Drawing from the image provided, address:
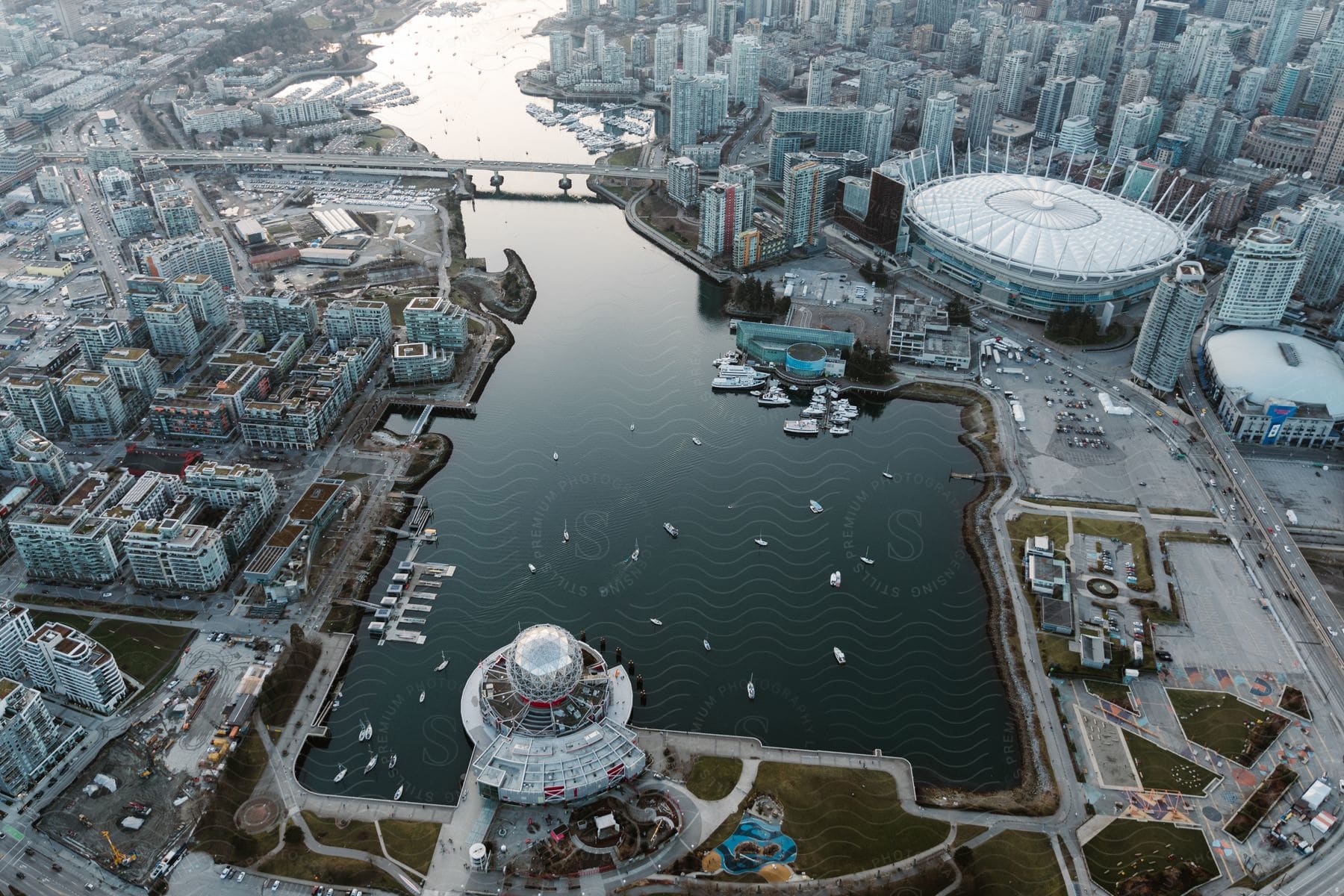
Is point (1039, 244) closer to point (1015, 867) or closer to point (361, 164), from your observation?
point (1015, 867)

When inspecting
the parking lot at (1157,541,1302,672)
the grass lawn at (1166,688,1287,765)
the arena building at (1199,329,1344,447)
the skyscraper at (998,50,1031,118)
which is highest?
the skyscraper at (998,50,1031,118)

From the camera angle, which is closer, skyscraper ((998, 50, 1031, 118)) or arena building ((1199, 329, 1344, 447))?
arena building ((1199, 329, 1344, 447))

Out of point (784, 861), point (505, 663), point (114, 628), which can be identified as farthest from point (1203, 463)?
point (114, 628)

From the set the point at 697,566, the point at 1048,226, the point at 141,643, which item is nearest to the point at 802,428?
the point at 697,566

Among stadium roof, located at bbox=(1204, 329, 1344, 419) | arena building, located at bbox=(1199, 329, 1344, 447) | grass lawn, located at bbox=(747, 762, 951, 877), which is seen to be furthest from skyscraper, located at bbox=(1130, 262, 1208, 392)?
grass lawn, located at bbox=(747, 762, 951, 877)

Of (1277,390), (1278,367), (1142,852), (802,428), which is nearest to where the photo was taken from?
(1142,852)

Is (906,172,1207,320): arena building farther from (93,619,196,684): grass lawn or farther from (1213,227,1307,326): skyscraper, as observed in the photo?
(93,619,196,684): grass lawn
